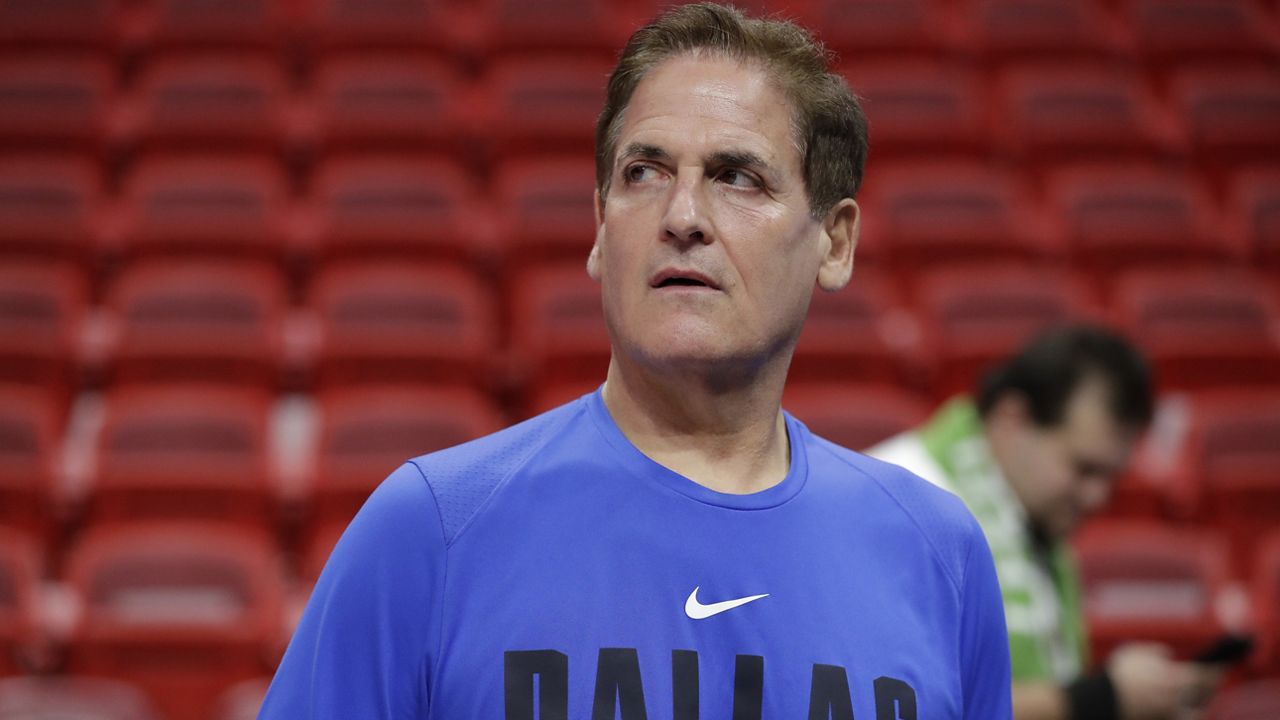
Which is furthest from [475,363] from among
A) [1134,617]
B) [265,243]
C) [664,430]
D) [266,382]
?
[664,430]

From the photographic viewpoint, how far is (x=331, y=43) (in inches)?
184

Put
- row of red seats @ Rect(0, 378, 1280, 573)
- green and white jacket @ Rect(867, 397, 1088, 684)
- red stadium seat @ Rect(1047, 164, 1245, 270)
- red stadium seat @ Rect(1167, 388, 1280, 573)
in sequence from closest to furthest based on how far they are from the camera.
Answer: green and white jacket @ Rect(867, 397, 1088, 684) < row of red seats @ Rect(0, 378, 1280, 573) < red stadium seat @ Rect(1167, 388, 1280, 573) < red stadium seat @ Rect(1047, 164, 1245, 270)

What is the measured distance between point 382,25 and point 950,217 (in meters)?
2.05

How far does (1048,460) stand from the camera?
1767 mm

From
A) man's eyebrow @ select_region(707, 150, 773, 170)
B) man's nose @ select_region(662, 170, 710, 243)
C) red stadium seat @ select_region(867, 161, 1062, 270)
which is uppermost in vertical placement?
red stadium seat @ select_region(867, 161, 1062, 270)

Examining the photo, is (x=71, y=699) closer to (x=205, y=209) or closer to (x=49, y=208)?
(x=205, y=209)

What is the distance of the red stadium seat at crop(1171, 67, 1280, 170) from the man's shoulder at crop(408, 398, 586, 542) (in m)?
4.15

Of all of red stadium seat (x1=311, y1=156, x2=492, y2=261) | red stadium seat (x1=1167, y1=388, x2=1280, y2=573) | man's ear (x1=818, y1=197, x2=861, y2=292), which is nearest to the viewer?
man's ear (x1=818, y1=197, x2=861, y2=292)

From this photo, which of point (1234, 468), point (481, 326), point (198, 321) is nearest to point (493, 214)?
point (481, 326)

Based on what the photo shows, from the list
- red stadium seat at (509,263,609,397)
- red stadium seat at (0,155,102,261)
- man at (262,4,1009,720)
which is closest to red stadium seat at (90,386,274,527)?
red stadium seat at (509,263,609,397)

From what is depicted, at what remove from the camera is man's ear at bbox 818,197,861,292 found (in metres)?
1.05

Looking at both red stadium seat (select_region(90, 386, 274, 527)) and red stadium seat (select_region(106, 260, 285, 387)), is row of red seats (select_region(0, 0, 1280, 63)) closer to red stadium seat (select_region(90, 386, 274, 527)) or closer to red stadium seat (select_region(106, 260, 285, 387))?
red stadium seat (select_region(106, 260, 285, 387))

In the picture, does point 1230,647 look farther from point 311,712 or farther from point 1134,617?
point 311,712

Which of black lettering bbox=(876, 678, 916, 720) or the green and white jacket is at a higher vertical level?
the green and white jacket
